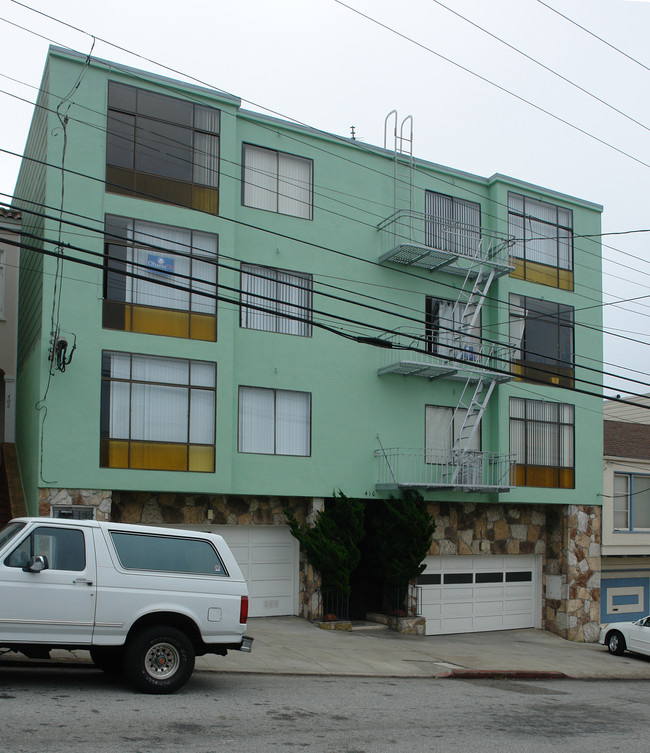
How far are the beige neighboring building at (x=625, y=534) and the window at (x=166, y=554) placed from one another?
18142 millimetres

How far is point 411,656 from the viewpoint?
1744 cm

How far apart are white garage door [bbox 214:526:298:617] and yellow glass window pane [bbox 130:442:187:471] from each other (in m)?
2.30

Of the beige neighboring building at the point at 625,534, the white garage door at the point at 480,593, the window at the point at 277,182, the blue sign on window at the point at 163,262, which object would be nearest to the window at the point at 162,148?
the window at the point at 277,182

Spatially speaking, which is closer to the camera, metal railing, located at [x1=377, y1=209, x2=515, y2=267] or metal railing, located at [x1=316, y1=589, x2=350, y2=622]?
metal railing, located at [x1=316, y1=589, x2=350, y2=622]

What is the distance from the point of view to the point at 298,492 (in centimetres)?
2056

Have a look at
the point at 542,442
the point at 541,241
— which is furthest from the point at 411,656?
the point at 541,241

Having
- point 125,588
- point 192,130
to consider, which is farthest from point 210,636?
point 192,130

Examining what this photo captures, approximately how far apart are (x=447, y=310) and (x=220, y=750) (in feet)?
56.0

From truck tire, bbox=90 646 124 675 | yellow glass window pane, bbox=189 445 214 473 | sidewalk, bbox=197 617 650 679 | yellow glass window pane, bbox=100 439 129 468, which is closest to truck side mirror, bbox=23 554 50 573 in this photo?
truck tire, bbox=90 646 124 675

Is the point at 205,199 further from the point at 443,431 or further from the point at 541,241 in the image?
the point at 541,241

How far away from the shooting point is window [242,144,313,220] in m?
20.8

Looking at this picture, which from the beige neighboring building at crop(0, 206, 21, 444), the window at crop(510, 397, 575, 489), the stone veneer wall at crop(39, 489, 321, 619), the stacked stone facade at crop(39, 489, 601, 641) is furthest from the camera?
the beige neighboring building at crop(0, 206, 21, 444)

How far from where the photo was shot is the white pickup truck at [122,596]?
9.62m

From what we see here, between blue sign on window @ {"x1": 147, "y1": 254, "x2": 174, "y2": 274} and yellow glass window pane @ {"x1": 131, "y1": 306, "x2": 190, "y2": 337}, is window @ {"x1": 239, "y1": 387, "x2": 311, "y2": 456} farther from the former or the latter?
blue sign on window @ {"x1": 147, "y1": 254, "x2": 174, "y2": 274}
